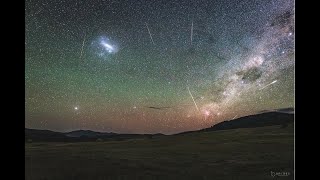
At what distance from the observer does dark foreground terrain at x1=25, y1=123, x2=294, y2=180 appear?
425cm

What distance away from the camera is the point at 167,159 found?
175 inches

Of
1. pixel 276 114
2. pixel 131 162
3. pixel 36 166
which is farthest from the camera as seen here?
pixel 276 114

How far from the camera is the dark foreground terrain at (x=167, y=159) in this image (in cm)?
425

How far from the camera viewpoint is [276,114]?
473cm

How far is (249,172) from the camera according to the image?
446 cm

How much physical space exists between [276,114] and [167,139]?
4.57 ft
